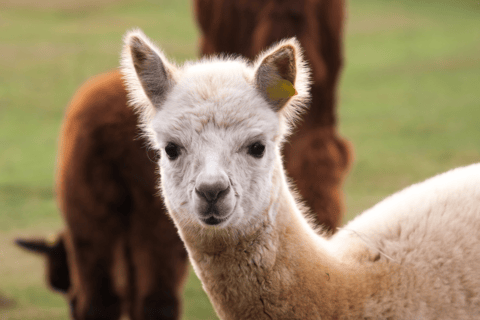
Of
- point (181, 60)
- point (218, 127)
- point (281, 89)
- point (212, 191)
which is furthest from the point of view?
point (181, 60)

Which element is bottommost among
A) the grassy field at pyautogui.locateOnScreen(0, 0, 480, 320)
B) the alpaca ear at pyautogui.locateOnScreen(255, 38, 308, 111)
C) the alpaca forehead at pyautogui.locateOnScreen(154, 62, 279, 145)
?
the grassy field at pyautogui.locateOnScreen(0, 0, 480, 320)

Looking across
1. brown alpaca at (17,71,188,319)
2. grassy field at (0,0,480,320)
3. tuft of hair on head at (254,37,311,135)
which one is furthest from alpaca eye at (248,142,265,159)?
grassy field at (0,0,480,320)

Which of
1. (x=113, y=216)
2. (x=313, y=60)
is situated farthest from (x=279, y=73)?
(x=113, y=216)

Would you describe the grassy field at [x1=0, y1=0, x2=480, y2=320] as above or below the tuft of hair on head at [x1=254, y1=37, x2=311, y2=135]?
below

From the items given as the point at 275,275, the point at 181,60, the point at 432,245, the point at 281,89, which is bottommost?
the point at 181,60

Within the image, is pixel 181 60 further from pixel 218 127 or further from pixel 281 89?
pixel 218 127

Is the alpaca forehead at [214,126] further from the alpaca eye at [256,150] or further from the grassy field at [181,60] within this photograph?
the grassy field at [181,60]

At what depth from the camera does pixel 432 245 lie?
1.72 m

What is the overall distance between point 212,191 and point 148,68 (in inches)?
21.4

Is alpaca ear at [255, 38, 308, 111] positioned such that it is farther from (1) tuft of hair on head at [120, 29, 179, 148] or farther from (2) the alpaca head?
(1) tuft of hair on head at [120, 29, 179, 148]

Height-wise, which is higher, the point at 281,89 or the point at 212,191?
the point at 281,89

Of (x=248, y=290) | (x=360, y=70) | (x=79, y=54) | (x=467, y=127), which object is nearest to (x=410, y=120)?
(x=467, y=127)

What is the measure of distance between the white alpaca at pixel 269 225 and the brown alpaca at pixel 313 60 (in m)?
0.97

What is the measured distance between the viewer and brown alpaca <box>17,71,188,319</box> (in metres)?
2.95
